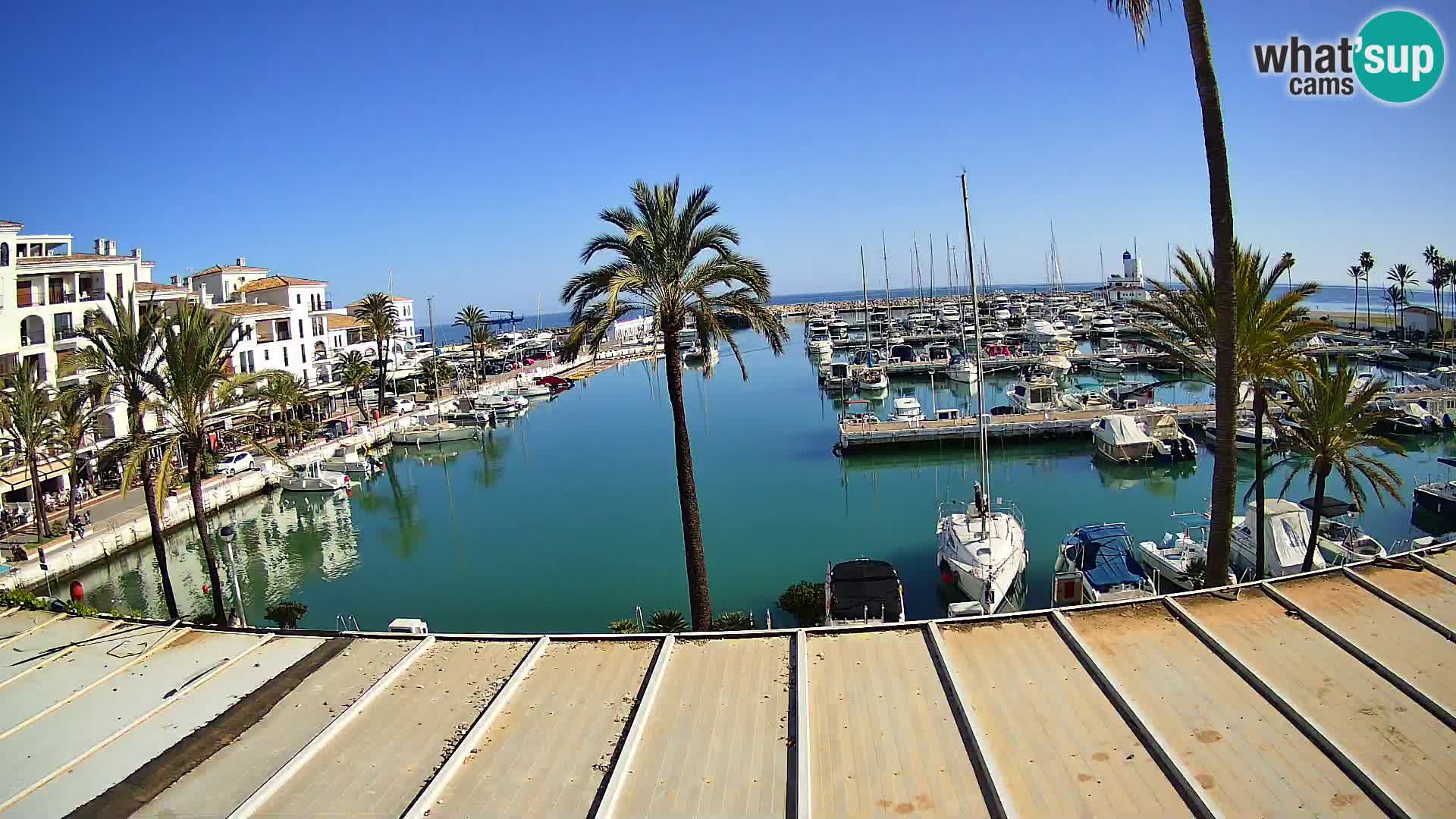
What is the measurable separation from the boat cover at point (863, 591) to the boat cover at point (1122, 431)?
965 inches

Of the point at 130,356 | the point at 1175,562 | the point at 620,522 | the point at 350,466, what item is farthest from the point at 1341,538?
the point at 350,466

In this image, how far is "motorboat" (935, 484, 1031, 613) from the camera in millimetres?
21281

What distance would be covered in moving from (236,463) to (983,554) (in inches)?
1439

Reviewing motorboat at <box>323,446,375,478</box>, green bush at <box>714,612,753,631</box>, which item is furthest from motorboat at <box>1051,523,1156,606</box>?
motorboat at <box>323,446,375,478</box>

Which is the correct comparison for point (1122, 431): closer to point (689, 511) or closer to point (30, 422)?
point (689, 511)

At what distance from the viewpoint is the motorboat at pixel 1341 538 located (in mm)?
21094

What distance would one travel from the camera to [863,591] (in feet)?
65.2

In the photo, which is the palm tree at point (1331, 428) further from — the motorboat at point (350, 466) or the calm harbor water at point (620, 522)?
the motorboat at point (350, 466)

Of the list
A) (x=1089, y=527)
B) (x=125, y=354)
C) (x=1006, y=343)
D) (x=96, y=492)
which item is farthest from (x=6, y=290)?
(x=1006, y=343)

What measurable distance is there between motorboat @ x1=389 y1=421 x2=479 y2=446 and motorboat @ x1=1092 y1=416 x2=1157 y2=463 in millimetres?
38662

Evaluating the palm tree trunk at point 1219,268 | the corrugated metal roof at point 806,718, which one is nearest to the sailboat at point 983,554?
the palm tree trunk at point 1219,268

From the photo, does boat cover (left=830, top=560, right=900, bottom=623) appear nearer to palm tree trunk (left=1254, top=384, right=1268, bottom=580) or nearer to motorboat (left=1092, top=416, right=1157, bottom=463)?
palm tree trunk (left=1254, top=384, right=1268, bottom=580)

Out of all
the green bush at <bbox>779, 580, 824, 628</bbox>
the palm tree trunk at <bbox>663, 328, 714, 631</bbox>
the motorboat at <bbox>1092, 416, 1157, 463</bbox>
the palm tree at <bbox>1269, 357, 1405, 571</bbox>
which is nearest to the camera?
the palm tree trunk at <bbox>663, 328, 714, 631</bbox>

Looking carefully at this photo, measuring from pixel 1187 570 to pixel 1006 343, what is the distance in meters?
70.1
